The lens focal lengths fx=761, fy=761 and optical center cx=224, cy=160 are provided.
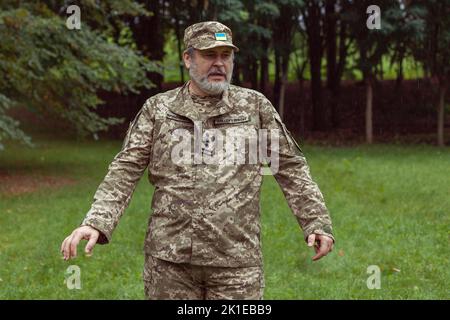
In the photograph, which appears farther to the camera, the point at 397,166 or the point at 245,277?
the point at 397,166

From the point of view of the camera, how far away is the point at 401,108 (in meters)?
32.2

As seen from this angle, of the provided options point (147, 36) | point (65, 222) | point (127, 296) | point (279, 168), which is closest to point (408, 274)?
point (127, 296)

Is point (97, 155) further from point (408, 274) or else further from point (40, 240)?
point (408, 274)

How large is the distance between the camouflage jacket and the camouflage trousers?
0.16 feet

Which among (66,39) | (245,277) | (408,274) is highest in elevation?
(66,39)

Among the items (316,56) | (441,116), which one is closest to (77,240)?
(441,116)

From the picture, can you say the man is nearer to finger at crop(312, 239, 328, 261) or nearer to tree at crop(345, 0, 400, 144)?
finger at crop(312, 239, 328, 261)

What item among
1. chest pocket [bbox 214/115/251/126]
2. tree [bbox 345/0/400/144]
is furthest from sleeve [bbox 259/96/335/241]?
tree [bbox 345/0/400/144]

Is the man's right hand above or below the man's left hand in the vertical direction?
above

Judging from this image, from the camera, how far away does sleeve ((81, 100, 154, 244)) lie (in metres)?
3.61

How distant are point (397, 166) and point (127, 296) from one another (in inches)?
470

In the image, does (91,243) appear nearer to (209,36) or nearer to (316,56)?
(209,36)
